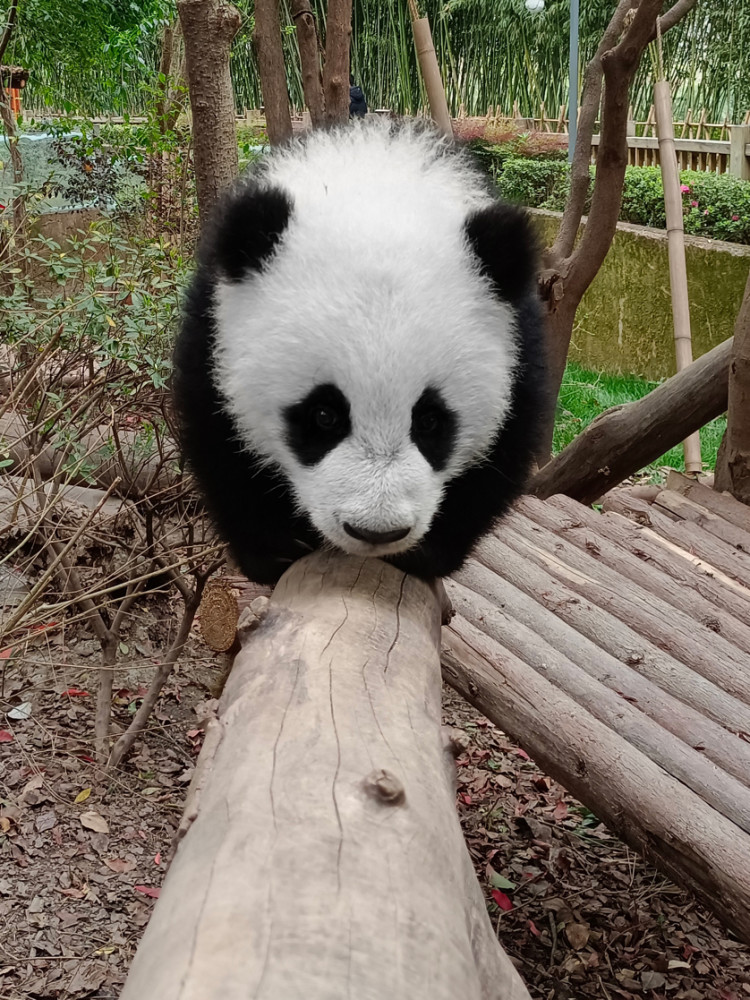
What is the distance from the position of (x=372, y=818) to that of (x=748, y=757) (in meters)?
1.41

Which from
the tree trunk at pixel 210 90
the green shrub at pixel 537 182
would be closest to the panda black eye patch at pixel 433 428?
the tree trunk at pixel 210 90

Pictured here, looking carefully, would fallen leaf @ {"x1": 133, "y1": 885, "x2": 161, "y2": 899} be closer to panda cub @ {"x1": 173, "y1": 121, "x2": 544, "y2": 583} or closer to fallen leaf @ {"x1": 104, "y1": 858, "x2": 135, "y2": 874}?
fallen leaf @ {"x1": 104, "y1": 858, "x2": 135, "y2": 874}

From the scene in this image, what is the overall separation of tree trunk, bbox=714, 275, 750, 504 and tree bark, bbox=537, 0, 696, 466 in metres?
0.66

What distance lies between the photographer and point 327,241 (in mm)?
1744

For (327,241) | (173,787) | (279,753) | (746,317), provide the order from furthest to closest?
1. (746,317)
2. (173,787)
3. (327,241)
4. (279,753)

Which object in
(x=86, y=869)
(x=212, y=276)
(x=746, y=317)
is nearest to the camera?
(x=212, y=276)

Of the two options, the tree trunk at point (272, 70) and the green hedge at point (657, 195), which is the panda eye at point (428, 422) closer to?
the tree trunk at point (272, 70)

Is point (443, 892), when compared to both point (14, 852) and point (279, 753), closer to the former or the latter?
point (279, 753)

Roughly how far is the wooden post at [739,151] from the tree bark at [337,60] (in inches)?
211

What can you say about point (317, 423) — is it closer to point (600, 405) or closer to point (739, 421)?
point (739, 421)

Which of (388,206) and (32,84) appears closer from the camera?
(388,206)

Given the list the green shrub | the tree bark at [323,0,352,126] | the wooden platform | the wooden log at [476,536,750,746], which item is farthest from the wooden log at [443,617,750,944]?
the green shrub

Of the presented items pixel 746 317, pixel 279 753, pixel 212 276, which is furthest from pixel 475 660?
pixel 746 317

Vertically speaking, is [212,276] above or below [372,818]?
above
